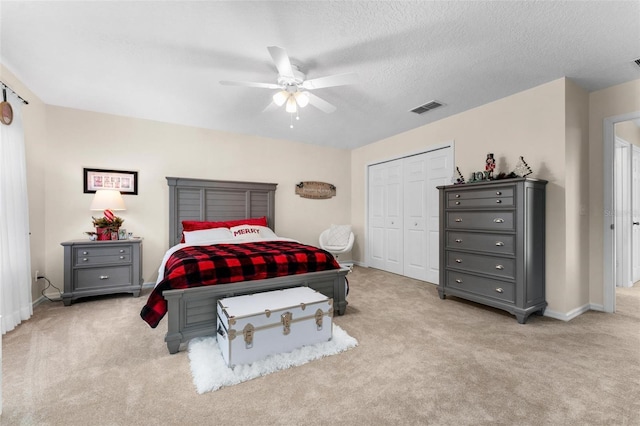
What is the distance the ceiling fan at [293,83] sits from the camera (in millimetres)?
2168

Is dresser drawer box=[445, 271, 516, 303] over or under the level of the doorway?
under

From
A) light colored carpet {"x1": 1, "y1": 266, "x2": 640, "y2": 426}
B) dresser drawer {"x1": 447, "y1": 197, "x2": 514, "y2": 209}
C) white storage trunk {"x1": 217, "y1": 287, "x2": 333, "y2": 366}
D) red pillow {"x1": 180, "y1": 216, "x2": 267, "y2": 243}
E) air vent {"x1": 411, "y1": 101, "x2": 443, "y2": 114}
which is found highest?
air vent {"x1": 411, "y1": 101, "x2": 443, "y2": 114}

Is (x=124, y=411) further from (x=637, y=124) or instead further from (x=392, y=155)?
(x=637, y=124)

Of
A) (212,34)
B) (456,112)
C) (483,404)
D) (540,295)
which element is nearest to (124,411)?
Result: (483,404)

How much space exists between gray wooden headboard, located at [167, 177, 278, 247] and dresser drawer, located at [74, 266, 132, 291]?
0.78 metres

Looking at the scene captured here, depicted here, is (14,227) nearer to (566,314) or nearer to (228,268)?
(228,268)

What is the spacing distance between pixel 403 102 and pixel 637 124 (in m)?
3.54

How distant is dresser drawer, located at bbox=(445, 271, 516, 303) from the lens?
288 centimetres

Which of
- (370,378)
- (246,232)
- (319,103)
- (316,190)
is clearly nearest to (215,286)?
(370,378)

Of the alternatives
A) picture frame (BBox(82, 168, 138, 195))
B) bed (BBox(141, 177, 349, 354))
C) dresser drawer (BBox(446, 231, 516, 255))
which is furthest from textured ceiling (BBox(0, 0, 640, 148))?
→ dresser drawer (BBox(446, 231, 516, 255))

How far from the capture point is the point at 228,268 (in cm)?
250

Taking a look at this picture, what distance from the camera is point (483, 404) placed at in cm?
163

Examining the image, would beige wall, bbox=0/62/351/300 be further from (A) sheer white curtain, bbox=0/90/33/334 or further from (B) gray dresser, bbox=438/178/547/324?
(B) gray dresser, bbox=438/178/547/324

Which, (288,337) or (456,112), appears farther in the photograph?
(456,112)
